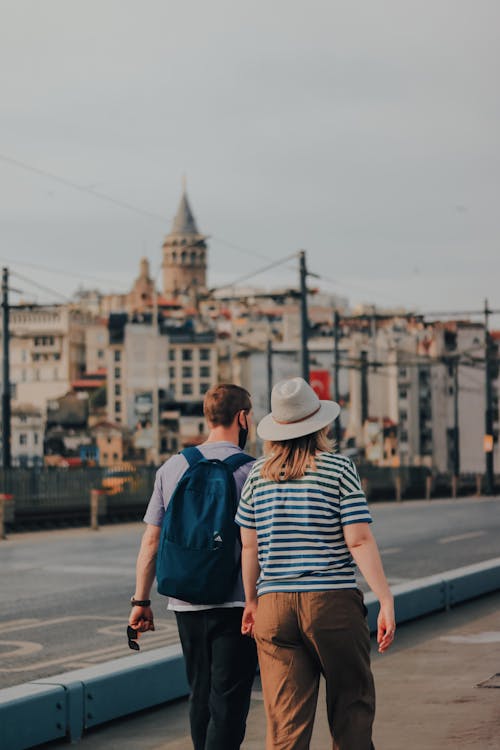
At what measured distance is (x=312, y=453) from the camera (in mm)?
5012

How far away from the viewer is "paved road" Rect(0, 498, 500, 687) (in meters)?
10.9

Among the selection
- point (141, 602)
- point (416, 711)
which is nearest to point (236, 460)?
point (141, 602)

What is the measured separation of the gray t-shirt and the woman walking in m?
0.52

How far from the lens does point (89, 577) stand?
56.9 ft

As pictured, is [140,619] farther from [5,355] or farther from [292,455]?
[5,355]

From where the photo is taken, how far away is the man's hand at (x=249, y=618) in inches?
208

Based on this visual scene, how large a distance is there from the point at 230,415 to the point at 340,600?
1119mm

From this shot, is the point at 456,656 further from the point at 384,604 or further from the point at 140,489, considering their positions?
the point at 140,489

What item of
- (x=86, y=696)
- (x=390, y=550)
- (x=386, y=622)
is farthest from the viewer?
(x=390, y=550)

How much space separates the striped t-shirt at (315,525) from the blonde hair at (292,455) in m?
0.03

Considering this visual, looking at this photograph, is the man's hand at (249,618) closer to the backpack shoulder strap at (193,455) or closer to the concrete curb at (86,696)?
the backpack shoulder strap at (193,455)

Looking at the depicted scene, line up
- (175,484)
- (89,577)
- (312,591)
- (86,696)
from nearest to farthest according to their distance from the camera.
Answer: (312,591)
(175,484)
(86,696)
(89,577)

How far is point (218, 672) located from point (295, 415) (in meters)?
1.13

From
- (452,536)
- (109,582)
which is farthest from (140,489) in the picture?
(109,582)
